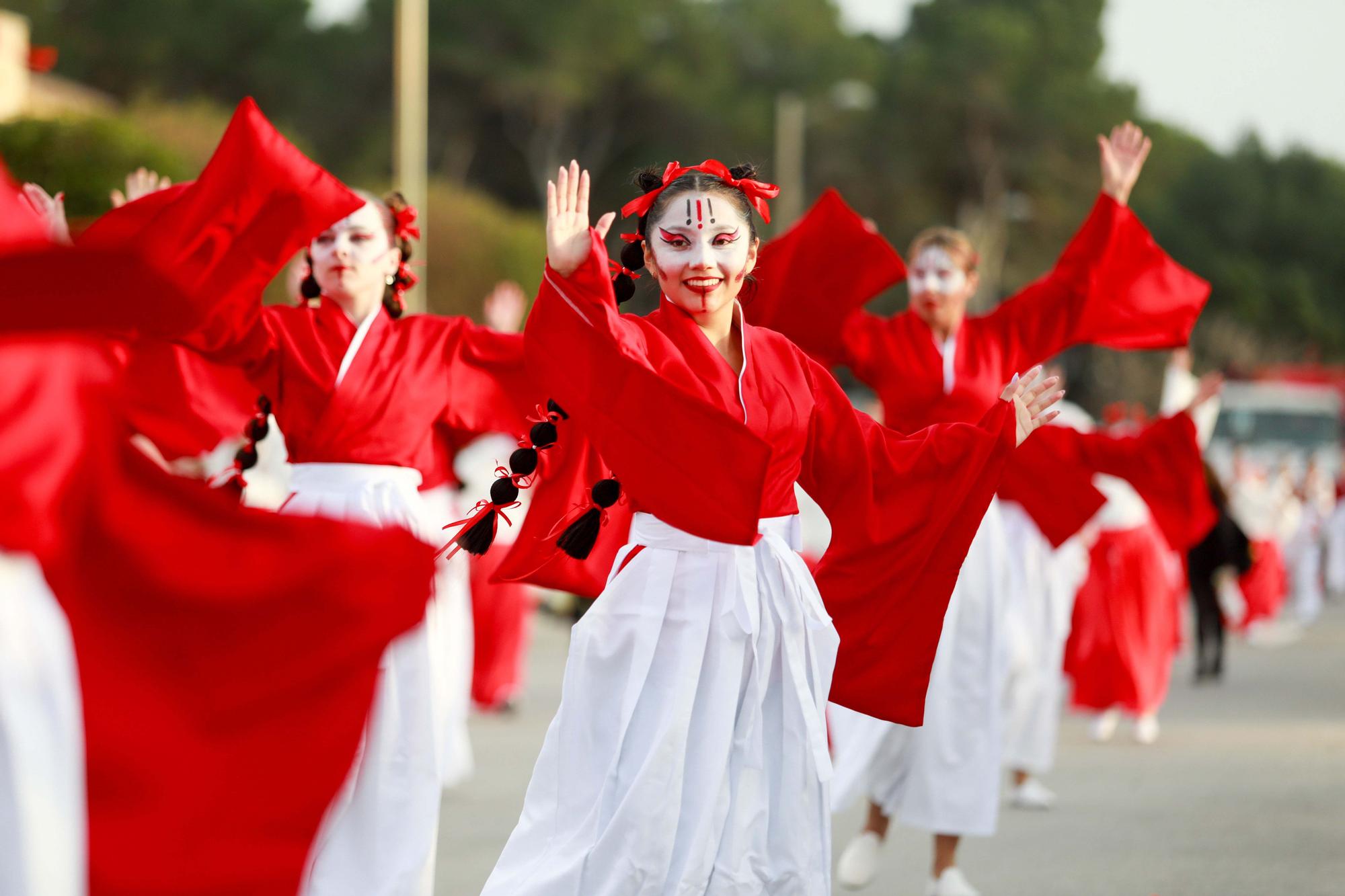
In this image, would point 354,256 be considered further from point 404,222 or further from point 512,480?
point 512,480

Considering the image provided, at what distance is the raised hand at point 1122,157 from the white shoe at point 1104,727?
4726 millimetres

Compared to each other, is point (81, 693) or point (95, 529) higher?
point (95, 529)

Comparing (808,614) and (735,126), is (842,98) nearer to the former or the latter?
(735,126)

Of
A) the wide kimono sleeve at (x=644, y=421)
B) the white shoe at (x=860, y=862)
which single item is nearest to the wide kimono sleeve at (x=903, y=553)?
the wide kimono sleeve at (x=644, y=421)

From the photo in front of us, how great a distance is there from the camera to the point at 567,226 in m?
4.44

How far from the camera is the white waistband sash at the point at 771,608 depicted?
4.48 meters

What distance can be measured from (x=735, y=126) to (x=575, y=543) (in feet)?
155

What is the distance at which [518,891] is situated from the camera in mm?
4426

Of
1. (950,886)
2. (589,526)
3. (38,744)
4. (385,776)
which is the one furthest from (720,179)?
(950,886)

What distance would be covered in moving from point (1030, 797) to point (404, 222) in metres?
3.99

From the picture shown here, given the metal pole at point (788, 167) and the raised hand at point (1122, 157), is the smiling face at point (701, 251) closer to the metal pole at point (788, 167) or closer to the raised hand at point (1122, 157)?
the raised hand at point (1122, 157)

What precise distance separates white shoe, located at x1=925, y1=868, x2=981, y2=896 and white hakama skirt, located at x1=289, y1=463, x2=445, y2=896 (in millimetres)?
1826

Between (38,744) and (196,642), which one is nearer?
(38,744)

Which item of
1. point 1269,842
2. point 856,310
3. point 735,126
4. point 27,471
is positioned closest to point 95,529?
point 27,471
